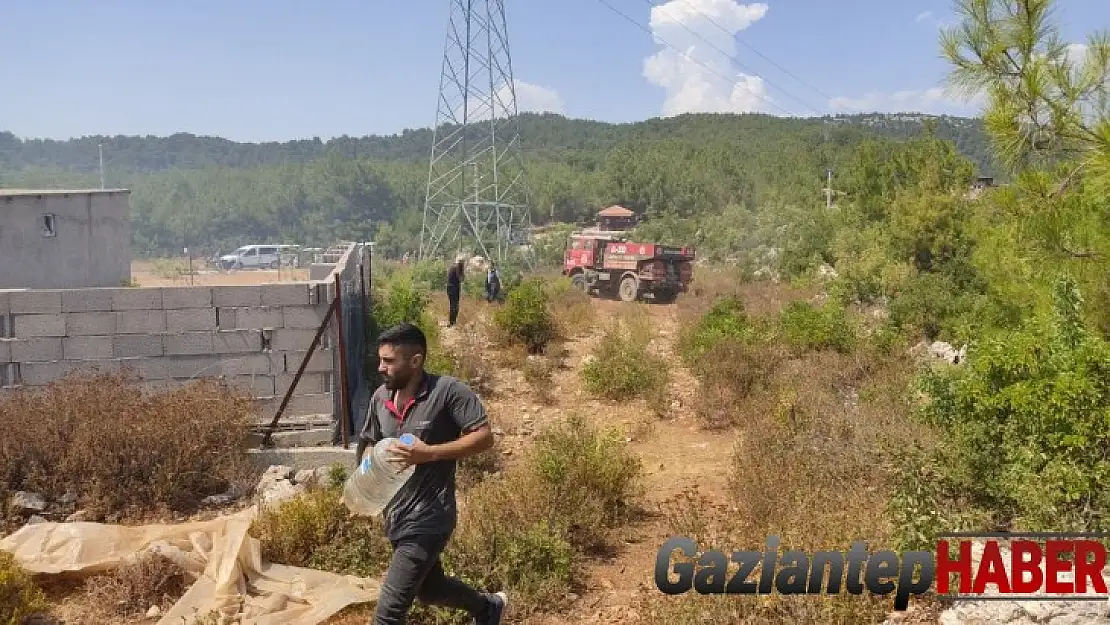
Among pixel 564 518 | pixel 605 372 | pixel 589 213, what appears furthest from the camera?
pixel 589 213

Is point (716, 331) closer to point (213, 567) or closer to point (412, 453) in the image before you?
point (213, 567)

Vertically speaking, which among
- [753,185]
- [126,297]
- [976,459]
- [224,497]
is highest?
[753,185]

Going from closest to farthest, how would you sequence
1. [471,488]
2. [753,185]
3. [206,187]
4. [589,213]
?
[471,488], [753,185], [589,213], [206,187]

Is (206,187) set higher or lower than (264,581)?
higher

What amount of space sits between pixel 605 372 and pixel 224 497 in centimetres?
473

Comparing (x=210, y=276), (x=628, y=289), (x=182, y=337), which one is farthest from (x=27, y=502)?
(x=210, y=276)

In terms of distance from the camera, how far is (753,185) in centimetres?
4428

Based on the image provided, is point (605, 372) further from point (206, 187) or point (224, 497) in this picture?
point (206, 187)

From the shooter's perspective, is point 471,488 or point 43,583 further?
point 471,488

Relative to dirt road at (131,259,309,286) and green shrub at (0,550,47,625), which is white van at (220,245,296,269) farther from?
green shrub at (0,550,47,625)

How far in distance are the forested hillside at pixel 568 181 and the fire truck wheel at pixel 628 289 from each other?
832 cm

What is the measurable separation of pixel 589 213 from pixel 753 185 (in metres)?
13.7

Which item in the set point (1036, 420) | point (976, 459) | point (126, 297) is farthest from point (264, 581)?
point (1036, 420)

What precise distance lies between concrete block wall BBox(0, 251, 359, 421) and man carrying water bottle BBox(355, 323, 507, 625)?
12.7ft
